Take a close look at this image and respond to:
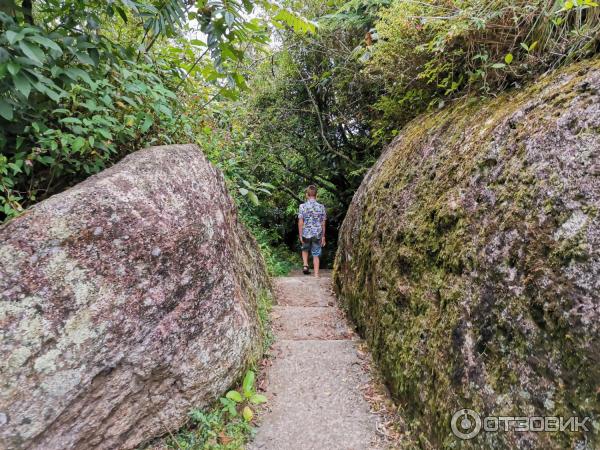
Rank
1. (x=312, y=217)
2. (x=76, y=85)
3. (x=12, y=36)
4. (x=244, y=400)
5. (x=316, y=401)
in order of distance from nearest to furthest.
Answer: (x=12, y=36) → (x=76, y=85) → (x=244, y=400) → (x=316, y=401) → (x=312, y=217)

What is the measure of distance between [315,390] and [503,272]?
1967mm

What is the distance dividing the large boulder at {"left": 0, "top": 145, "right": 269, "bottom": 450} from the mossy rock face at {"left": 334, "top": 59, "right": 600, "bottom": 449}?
155 centimetres

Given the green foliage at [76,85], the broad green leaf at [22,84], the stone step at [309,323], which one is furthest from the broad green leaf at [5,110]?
the stone step at [309,323]

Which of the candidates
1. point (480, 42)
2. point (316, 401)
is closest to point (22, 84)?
point (316, 401)

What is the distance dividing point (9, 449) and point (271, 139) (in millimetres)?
8931

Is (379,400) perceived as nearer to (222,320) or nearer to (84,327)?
(222,320)

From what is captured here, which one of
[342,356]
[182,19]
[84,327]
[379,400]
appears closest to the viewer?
[84,327]

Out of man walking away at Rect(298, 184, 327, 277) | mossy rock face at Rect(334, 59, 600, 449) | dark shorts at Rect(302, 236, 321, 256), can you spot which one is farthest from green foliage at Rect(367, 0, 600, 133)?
dark shorts at Rect(302, 236, 321, 256)

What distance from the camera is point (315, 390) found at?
10.0 feet

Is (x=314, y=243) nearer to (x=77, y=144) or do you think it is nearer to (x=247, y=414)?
(x=247, y=414)

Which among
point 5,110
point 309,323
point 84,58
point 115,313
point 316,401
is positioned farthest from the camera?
point 309,323

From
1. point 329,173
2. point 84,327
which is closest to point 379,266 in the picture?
point 84,327

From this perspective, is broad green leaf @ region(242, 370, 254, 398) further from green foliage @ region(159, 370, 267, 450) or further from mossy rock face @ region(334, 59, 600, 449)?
mossy rock face @ region(334, 59, 600, 449)

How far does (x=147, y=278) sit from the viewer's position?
91.4 inches
